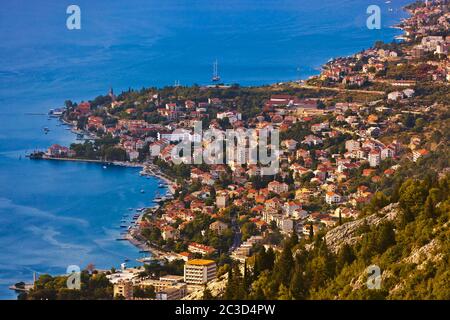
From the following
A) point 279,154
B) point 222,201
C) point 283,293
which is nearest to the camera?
point 283,293

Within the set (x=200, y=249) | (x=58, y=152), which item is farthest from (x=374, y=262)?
(x=58, y=152)

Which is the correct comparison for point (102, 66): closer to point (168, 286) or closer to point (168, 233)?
point (168, 233)

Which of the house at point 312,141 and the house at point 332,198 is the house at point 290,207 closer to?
the house at point 332,198

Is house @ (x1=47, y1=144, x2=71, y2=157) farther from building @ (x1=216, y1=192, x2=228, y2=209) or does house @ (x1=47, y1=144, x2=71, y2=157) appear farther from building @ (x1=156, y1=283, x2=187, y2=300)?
building @ (x1=156, y1=283, x2=187, y2=300)

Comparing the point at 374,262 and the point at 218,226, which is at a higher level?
the point at 374,262

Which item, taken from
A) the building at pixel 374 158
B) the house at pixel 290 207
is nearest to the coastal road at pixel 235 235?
the house at pixel 290 207
